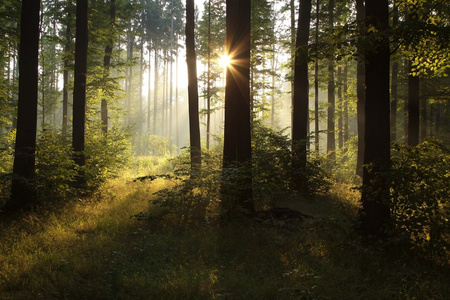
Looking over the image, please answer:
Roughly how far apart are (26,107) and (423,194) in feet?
32.5

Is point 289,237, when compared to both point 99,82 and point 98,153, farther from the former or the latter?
point 99,82

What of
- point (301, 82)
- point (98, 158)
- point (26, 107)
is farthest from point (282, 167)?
point (26, 107)

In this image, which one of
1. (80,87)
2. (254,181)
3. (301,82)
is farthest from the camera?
(301,82)

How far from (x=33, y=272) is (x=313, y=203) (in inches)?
314

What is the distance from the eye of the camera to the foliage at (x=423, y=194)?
4938 mm

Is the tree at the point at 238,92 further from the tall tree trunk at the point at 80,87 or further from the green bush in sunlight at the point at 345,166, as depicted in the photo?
the green bush in sunlight at the point at 345,166

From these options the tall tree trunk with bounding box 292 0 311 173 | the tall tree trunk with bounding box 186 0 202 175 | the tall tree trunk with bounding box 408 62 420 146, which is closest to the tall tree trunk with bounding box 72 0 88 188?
the tall tree trunk with bounding box 186 0 202 175

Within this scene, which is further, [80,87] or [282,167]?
[80,87]

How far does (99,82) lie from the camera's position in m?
13.7

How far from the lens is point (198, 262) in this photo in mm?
4984

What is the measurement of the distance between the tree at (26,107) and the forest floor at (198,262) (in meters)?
0.97

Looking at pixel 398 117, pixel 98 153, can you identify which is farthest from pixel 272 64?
pixel 98 153

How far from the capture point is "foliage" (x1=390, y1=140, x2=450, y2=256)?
4.94 m

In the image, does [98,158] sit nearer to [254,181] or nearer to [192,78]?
[192,78]
